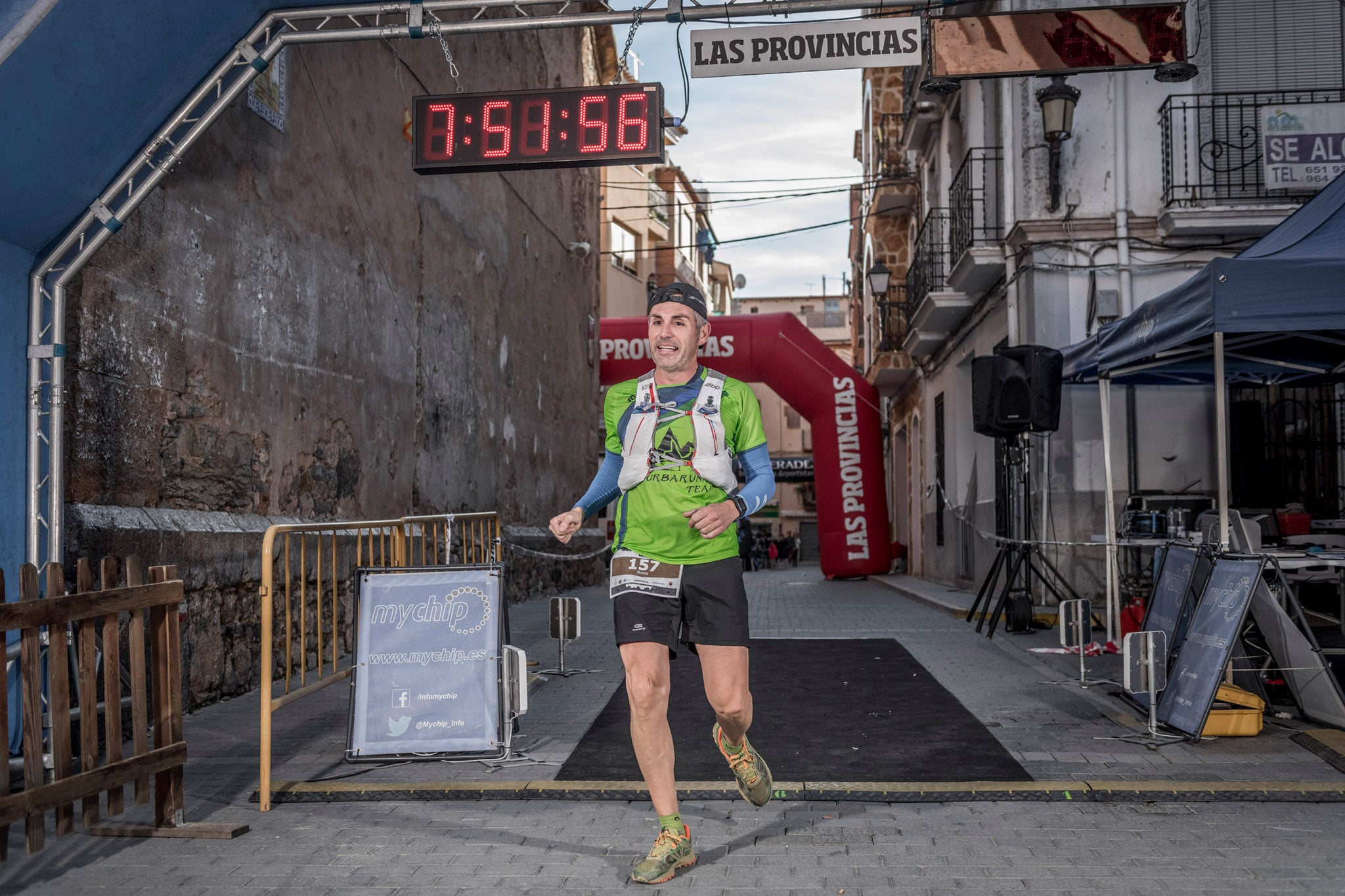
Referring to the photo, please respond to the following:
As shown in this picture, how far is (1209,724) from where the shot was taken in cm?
631

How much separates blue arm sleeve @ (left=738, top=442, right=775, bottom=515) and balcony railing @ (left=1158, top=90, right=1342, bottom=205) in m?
10.3

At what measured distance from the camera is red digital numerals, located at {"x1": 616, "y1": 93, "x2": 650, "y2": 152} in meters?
7.70

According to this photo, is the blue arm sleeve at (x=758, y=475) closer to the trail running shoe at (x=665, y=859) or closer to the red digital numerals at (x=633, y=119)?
the trail running shoe at (x=665, y=859)

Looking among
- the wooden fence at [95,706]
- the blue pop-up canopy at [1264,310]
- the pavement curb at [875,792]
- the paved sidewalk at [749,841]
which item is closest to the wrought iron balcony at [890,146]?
the blue pop-up canopy at [1264,310]

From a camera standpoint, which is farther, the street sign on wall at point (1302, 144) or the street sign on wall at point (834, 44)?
the street sign on wall at point (1302, 144)

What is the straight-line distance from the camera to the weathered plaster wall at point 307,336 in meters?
7.10

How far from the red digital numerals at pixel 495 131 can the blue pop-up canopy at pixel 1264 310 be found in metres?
4.29

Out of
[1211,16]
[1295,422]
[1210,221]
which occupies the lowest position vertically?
[1295,422]

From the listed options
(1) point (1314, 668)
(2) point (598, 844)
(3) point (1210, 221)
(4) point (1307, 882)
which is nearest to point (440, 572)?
(2) point (598, 844)

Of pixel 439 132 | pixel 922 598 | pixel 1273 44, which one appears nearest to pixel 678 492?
pixel 439 132

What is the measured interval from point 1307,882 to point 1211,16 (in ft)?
40.3

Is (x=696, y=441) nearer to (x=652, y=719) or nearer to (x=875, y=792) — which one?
(x=652, y=719)

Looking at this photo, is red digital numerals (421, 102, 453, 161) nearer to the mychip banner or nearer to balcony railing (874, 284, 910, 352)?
the mychip banner

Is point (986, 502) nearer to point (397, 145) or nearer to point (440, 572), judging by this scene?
point (397, 145)
